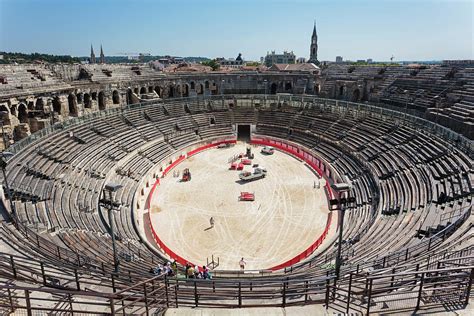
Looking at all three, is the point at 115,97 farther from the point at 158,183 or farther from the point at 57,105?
the point at 158,183

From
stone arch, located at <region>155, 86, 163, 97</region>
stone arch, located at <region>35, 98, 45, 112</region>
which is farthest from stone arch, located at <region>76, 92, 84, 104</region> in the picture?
stone arch, located at <region>155, 86, 163, 97</region>

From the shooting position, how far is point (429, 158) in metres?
29.4

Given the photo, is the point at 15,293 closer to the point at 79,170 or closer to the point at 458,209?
the point at 79,170

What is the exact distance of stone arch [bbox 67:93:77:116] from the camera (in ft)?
146

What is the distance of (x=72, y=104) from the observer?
45125mm

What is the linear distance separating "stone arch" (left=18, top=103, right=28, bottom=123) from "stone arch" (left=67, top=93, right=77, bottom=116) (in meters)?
6.62

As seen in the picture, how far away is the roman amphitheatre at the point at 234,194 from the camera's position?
1248cm

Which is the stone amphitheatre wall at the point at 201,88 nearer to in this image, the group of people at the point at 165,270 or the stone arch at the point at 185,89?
the stone arch at the point at 185,89

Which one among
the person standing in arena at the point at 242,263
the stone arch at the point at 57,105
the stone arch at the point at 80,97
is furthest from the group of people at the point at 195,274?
the stone arch at the point at 80,97

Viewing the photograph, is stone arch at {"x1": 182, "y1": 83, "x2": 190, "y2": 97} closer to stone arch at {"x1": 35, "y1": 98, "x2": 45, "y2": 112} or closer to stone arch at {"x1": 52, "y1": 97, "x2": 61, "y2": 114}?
stone arch at {"x1": 52, "y1": 97, "x2": 61, "y2": 114}

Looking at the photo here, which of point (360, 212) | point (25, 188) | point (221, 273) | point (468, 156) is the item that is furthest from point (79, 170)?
Answer: point (468, 156)

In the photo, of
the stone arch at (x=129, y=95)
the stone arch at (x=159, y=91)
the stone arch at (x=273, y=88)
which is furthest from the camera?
the stone arch at (x=273, y=88)

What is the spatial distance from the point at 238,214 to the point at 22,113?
92.5ft

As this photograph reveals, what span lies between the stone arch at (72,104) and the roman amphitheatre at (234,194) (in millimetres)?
156
